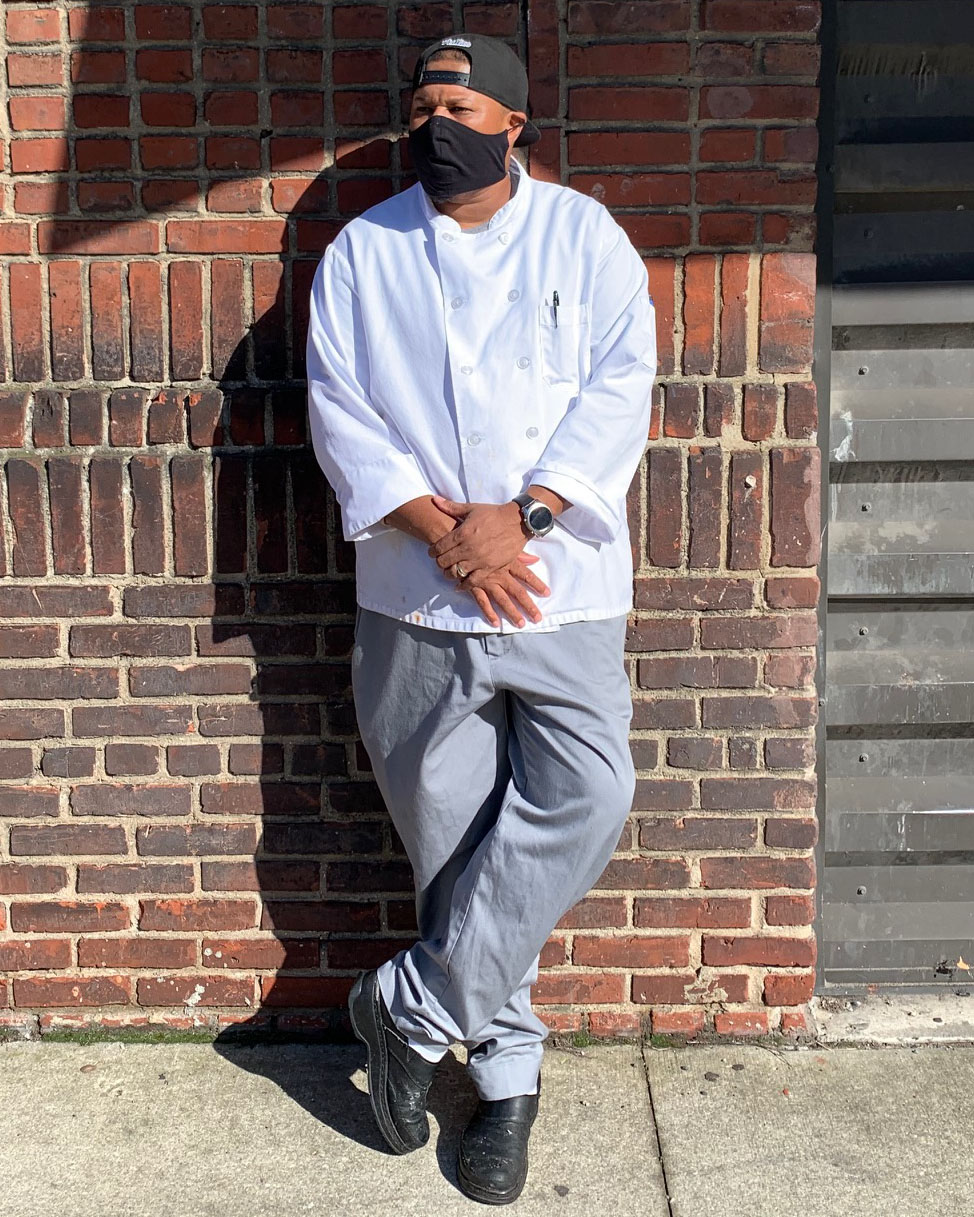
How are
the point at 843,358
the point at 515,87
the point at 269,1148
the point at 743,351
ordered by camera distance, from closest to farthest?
1. the point at 515,87
2. the point at 269,1148
3. the point at 743,351
4. the point at 843,358

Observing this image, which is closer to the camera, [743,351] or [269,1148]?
Answer: [269,1148]

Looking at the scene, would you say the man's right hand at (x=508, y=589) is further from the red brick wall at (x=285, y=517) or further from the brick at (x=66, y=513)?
the brick at (x=66, y=513)

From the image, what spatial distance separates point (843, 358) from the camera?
112 inches

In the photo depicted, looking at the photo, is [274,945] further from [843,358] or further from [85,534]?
[843,358]

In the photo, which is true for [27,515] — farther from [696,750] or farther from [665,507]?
[696,750]

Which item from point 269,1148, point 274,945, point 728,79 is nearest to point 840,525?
point 728,79

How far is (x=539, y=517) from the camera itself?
2.21 meters

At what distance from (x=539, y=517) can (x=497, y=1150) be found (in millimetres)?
1231

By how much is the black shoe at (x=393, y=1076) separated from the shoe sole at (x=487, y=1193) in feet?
0.50

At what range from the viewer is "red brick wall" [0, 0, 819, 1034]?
2590mm

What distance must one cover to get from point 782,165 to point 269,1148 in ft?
7.58

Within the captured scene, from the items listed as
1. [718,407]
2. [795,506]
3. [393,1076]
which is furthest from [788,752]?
[393,1076]

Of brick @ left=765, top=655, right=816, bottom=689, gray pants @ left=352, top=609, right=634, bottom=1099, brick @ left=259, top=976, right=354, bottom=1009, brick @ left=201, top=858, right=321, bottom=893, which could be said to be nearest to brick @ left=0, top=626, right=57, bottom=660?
brick @ left=201, top=858, right=321, bottom=893

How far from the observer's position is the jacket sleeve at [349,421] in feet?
→ 7.44
